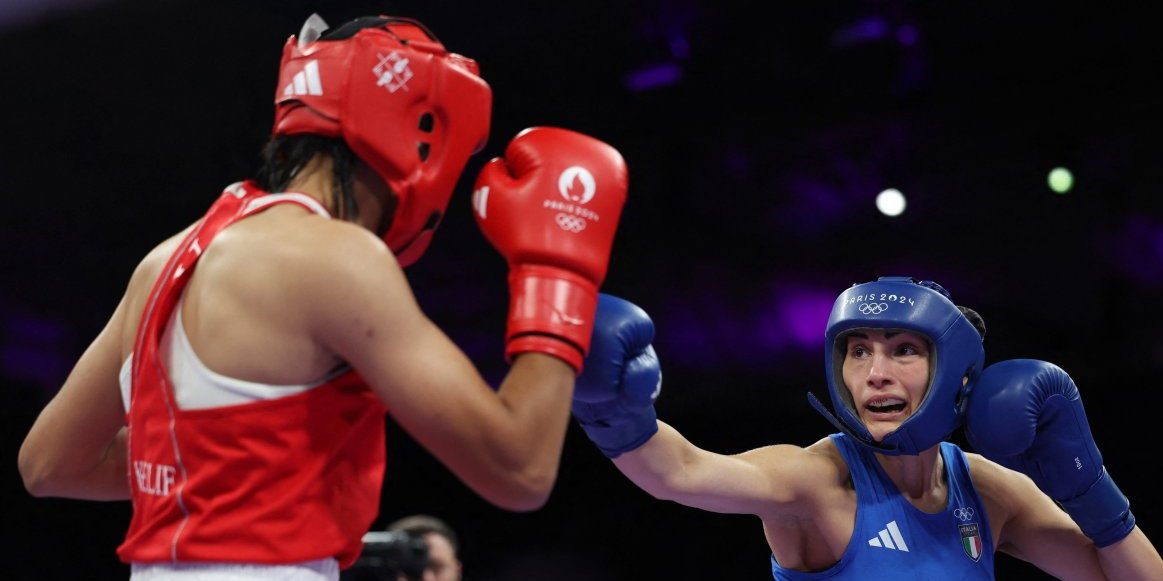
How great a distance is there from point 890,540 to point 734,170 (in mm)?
4042

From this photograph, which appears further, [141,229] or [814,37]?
[141,229]

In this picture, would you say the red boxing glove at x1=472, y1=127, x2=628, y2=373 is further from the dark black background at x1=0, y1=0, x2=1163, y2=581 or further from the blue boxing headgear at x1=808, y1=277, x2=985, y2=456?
the dark black background at x1=0, y1=0, x2=1163, y2=581

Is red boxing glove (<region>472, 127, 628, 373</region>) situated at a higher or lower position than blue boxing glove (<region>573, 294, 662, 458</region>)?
higher

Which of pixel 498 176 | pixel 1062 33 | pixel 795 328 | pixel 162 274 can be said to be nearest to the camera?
pixel 162 274

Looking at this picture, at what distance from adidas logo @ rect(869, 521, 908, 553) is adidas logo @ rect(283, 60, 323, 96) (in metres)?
1.47

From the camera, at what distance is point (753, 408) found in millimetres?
6492

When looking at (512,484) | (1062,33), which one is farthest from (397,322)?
(1062,33)

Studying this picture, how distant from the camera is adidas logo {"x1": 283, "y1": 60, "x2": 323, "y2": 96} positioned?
1.53 m

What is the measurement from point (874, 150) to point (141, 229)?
13.4ft

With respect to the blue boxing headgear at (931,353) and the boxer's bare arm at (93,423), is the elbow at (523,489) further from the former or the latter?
the blue boxing headgear at (931,353)

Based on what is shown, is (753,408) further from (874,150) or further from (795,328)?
(874,150)

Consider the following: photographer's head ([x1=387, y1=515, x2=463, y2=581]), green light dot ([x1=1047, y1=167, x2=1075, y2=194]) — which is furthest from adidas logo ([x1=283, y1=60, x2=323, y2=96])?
green light dot ([x1=1047, y1=167, x2=1075, y2=194])

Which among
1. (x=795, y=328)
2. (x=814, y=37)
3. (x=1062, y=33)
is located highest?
(x=1062, y=33)

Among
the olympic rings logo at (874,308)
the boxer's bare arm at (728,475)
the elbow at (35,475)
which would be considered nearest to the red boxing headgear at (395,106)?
the elbow at (35,475)
